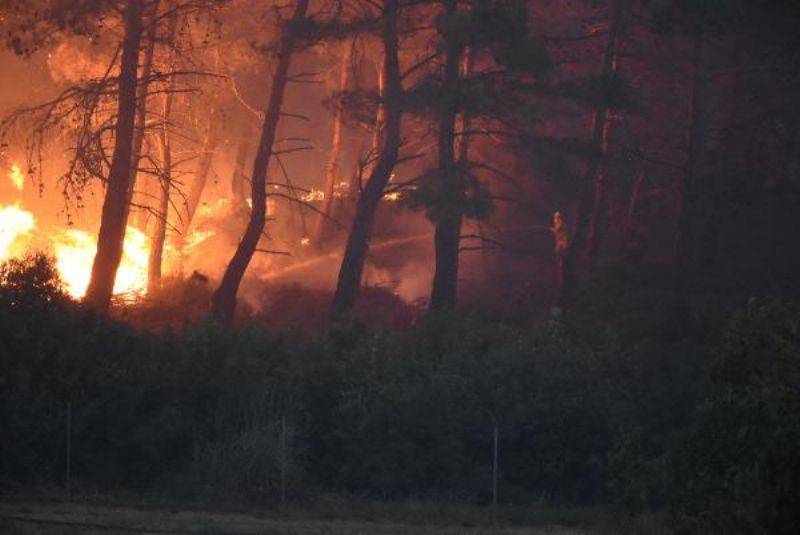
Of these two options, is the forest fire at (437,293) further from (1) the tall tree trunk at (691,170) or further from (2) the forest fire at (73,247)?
(2) the forest fire at (73,247)

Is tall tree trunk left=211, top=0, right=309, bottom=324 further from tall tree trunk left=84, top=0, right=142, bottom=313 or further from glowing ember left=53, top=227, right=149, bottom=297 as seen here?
glowing ember left=53, top=227, right=149, bottom=297

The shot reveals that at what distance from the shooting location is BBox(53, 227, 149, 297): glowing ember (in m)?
34.9

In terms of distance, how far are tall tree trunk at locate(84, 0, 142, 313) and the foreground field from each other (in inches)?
454

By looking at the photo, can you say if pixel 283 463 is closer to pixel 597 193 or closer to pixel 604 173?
pixel 604 173

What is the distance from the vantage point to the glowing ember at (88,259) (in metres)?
34.9

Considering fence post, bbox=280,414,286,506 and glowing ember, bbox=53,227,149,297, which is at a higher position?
glowing ember, bbox=53,227,149,297

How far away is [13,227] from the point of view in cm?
4125

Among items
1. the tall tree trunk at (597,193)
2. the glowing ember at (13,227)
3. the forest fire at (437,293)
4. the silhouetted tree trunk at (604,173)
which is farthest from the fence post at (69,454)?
the glowing ember at (13,227)

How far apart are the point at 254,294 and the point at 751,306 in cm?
2396

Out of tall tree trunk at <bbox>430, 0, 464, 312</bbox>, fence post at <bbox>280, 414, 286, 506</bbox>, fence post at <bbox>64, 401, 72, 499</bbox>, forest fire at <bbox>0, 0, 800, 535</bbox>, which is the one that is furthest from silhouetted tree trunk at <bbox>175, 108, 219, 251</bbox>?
fence post at <bbox>280, 414, 286, 506</bbox>

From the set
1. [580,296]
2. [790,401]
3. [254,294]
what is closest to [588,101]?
[580,296]

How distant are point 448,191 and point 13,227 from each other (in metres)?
21.7

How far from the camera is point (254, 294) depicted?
34.3 m

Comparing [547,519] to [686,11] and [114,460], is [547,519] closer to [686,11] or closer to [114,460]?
[114,460]
